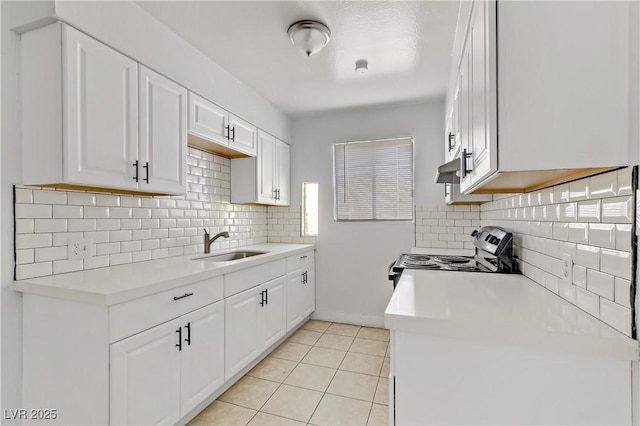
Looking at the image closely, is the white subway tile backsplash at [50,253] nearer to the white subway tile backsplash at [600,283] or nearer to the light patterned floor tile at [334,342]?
the light patterned floor tile at [334,342]

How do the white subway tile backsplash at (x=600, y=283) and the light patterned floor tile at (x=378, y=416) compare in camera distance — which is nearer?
the white subway tile backsplash at (x=600, y=283)

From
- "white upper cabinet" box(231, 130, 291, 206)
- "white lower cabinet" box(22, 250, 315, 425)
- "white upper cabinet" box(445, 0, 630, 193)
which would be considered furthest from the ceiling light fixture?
"white lower cabinet" box(22, 250, 315, 425)

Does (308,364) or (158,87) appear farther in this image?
(308,364)

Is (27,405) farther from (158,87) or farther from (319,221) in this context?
(319,221)

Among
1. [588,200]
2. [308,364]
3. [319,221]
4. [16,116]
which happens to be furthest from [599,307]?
[319,221]

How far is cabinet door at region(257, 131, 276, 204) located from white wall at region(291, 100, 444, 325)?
497 mm

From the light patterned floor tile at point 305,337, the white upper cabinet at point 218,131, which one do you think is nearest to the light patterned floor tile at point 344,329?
the light patterned floor tile at point 305,337

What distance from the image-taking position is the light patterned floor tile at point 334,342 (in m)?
3.00

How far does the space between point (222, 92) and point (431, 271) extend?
210 cm

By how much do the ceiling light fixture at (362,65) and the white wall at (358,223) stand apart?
3.52 ft

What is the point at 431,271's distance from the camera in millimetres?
1857

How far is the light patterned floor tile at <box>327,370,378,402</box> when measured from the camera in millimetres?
2193

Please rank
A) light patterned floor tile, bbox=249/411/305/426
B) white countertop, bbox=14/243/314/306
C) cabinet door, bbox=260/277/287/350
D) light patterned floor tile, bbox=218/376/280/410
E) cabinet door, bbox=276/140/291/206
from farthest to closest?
cabinet door, bbox=276/140/291/206
cabinet door, bbox=260/277/287/350
light patterned floor tile, bbox=218/376/280/410
light patterned floor tile, bbox=249/411/305/426
white countertop, bbox=14/243/314/306

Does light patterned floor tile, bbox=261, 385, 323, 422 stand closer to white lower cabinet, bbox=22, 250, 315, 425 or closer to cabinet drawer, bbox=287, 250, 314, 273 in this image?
white lower cabinet, bbox=22, 250, 315, 425
